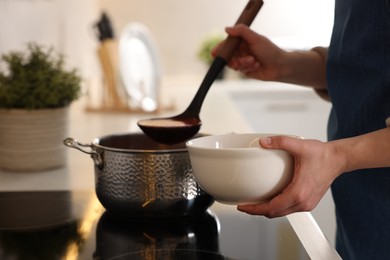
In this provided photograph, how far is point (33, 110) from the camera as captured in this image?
0.99 meters

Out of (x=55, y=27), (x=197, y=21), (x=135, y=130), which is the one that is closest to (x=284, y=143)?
(x=135, y=130)

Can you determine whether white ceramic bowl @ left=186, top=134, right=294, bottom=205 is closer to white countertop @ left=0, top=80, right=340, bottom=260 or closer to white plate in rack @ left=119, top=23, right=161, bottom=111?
white countertop @ left=0, top=80, right=340, bottom=260

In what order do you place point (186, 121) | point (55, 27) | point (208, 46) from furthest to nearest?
point (208, 46) < point (55, 27) < point (186, 121)

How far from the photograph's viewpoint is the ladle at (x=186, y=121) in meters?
0.78

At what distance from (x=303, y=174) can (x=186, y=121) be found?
0.90 feet

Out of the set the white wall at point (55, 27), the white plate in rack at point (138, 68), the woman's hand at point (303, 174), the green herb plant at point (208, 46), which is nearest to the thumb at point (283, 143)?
the woman's hand at point (303, 174)

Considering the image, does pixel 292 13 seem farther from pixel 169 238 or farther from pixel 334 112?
pixel 169 238

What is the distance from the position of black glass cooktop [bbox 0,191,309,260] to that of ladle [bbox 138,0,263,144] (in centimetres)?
11

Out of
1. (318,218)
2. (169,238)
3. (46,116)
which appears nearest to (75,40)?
(318,218)

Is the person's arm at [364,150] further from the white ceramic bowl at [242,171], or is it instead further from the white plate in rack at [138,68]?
the white plate in rack at [138,68]

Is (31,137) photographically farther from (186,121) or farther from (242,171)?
(242,171)

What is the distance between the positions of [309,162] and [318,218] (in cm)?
164

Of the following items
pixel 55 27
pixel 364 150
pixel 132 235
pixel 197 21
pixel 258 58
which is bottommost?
pixel 132 235

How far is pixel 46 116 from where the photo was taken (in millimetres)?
997
